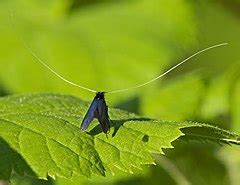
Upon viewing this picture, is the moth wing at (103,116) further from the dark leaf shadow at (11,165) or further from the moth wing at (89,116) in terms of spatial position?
the dark leaf shadow at (11,165)

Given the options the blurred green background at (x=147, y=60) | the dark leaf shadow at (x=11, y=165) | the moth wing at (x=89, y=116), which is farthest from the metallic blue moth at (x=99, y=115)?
the blurred green background at (x=147, y=60)

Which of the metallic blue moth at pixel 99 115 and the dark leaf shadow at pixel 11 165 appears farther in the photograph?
the metallic blue moth at pixel 99 115

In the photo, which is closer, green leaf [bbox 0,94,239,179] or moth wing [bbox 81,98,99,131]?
green leaf [bbox 0,94,239,179]

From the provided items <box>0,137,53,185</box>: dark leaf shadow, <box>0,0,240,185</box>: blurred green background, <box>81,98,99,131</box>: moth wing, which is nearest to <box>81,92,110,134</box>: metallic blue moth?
<box>81,98,99,131</box>: moth wing

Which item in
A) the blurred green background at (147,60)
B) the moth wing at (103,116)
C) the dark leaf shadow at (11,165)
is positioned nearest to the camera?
the dark leaf shadow at (11,165)

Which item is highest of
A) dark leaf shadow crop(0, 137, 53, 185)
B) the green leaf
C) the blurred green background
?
the blurred green background

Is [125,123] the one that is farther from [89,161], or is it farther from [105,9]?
[105,9]

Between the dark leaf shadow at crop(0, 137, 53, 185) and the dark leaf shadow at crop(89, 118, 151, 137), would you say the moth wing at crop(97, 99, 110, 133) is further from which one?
the dark leaf shadow at crop(0, 137, 53, 185)

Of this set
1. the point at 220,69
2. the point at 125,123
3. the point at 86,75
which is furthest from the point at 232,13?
the point at 125,123
